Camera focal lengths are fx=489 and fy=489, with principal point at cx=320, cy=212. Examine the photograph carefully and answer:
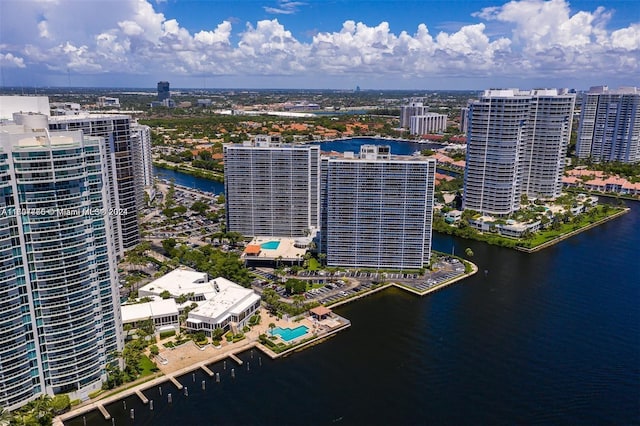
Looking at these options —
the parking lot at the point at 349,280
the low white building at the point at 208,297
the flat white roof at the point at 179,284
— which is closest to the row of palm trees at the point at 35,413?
the low white building at the point at 208,297

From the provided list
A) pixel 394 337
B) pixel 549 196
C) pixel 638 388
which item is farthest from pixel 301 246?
pixel 549 196

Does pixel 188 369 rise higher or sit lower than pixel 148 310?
lower

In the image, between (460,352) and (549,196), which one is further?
(549,196)

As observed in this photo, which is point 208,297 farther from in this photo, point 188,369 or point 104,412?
point 104,412

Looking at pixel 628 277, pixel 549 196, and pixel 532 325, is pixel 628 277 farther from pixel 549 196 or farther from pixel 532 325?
pixel 549 196

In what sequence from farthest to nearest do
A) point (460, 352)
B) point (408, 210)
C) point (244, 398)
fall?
1. point (408, 210)
2. point (460, 352)
3. point (244, 398)

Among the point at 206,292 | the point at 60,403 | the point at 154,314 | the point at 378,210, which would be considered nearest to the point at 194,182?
the point at 378,210
